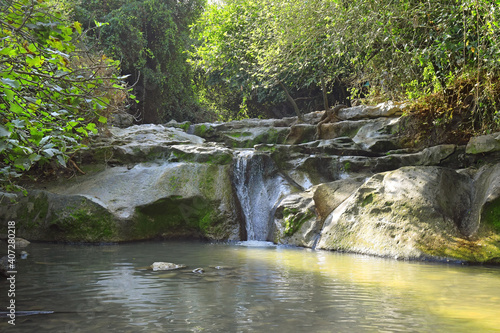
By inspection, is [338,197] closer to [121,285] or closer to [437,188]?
[437,188]

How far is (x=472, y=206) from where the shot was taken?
27.0 feet

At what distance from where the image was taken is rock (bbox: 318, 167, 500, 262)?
740 centimetres

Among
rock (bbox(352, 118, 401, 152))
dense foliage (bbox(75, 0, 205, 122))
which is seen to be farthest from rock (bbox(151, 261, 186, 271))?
dense foliage (bbox(75, 0, 205, 122))

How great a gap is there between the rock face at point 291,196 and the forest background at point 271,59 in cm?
87

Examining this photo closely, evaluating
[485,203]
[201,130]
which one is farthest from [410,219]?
[201,130]

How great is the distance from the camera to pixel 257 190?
11469mm

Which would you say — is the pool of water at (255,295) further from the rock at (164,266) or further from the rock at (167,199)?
the rock at (167,199)

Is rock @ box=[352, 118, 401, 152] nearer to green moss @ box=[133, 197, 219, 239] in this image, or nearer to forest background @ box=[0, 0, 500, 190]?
forest background @ box=[0, 0, 500, 190]

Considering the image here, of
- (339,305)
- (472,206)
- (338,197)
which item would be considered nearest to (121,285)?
(339,305)

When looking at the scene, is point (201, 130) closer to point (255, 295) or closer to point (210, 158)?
point (210, 158)

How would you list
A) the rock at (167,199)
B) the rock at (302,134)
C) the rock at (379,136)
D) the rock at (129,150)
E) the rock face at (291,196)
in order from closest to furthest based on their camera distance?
the rock face at (291,196)
the rock at (167,199)
the rock at (129,150)
the rock at (379,136)
the rock at (302,134)

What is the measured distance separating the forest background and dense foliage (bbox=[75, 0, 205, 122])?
0.10 meters

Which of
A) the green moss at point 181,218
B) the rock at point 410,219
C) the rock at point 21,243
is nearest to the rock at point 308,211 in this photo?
the rock at point 410,219

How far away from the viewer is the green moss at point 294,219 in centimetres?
971
